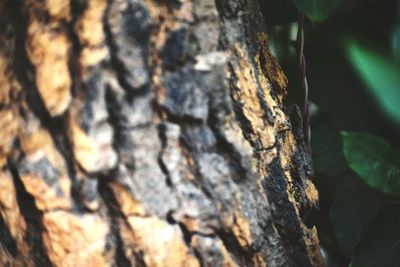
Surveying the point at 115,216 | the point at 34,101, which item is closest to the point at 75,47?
the point at 34,101

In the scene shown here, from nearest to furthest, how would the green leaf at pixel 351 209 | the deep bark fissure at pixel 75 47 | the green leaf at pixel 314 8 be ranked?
the deep bark fissure at pixel 75 47, the green leaf at pixel 314 8, the green leaf at pixel 351 209

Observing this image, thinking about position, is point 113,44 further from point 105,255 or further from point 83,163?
point 105,255

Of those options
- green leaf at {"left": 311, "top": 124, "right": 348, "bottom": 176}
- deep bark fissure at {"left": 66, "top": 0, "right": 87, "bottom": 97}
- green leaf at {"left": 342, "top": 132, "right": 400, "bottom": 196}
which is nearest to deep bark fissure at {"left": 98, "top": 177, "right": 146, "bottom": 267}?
deep bark fissure at {"left": 66, "top": 0, "right": 87, "bottom": 97}

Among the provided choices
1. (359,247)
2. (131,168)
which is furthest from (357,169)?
(131,168)

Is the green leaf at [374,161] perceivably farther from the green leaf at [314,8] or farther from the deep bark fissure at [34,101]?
the deep bark fissure at [34,101]

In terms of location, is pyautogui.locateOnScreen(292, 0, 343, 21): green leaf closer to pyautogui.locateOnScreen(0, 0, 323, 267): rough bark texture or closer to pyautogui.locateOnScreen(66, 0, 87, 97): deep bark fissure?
pyautogui.locateOnScreen(0, 0, 323, 267): rough bark texture

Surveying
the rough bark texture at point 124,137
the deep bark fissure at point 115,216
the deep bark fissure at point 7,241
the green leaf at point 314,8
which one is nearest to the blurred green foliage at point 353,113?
the green leaf at point 314,8

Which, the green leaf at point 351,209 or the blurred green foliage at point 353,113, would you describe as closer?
the blurred green foliage at point 353,113
